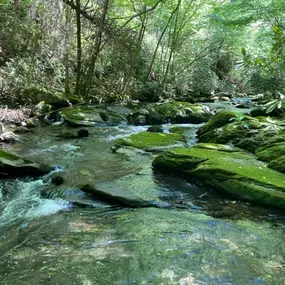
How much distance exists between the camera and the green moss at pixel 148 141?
644 centimetres

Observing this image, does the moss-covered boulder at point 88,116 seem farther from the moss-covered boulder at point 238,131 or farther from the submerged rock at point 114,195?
the submerged rock at point 114,195

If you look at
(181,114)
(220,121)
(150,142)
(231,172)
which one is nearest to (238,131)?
(220,121)

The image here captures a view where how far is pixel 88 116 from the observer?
9.59 m

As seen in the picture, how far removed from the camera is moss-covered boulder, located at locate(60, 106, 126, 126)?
9.11m

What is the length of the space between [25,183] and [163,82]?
1270 centimetres

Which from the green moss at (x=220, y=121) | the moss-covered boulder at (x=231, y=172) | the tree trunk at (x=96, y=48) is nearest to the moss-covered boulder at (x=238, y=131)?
the green moss at (x=220, y=121)

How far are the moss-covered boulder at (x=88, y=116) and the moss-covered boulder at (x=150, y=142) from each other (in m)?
2.60

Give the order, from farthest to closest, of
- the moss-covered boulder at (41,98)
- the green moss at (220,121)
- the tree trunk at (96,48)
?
the tree trunk at (96,48), the moss-covered boulder at (41,98), the green moss at (220,121)

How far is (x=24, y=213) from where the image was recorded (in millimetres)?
3574

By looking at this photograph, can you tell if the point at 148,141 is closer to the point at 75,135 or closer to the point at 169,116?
the point at 75,135

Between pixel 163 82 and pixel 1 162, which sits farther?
pixel 163 82

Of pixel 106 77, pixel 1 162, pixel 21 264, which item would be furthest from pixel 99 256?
pixel 106 77

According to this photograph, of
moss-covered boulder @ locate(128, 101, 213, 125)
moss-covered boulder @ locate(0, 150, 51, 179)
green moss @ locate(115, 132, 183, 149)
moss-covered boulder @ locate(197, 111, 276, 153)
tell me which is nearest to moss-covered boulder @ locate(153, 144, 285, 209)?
moss-covered boulder @ locate(197, 111, 276, 153)

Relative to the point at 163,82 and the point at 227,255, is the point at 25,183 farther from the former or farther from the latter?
the point at 163,82
